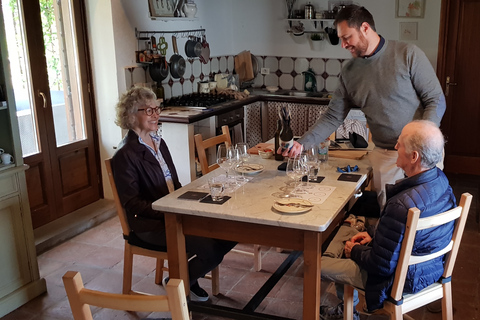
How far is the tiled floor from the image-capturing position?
307cm

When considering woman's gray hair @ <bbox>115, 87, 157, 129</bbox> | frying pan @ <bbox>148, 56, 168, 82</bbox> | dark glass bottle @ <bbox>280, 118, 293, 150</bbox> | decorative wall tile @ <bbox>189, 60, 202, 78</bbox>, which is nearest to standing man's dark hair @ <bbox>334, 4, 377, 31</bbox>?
dark glass bottle @ <bbox>280, 118, 293, 150</bbox>

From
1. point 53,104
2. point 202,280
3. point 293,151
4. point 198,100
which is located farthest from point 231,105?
point 293,151

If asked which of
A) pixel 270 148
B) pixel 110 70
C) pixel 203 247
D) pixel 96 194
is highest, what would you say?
pixel 110 70

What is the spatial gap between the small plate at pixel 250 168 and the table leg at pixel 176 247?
0.55 metres

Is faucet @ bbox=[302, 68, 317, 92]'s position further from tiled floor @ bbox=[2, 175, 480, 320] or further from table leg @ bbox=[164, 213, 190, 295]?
table leg @ bbox=[164, 213, 190, 295]

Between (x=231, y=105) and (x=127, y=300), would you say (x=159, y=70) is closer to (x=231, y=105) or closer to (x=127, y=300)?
(x=231, y=105)

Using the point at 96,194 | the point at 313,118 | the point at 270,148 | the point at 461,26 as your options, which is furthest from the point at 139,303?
the point at 461,26

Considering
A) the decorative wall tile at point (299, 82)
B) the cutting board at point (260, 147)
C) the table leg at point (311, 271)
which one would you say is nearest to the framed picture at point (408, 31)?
the decorative wall tile at point (299, 82)

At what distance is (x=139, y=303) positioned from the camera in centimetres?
142

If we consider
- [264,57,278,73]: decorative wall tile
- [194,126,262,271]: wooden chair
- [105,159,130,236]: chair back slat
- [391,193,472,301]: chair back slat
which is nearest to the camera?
[391,193,472,301]: chair back slat

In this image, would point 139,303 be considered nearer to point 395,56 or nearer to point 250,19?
point 395,56

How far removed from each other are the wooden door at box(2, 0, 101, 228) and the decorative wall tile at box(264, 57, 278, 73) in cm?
251

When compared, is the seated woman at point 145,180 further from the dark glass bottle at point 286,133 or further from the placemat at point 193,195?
the dark glass bottle at point 286,133

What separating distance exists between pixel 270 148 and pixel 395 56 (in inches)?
37.0
